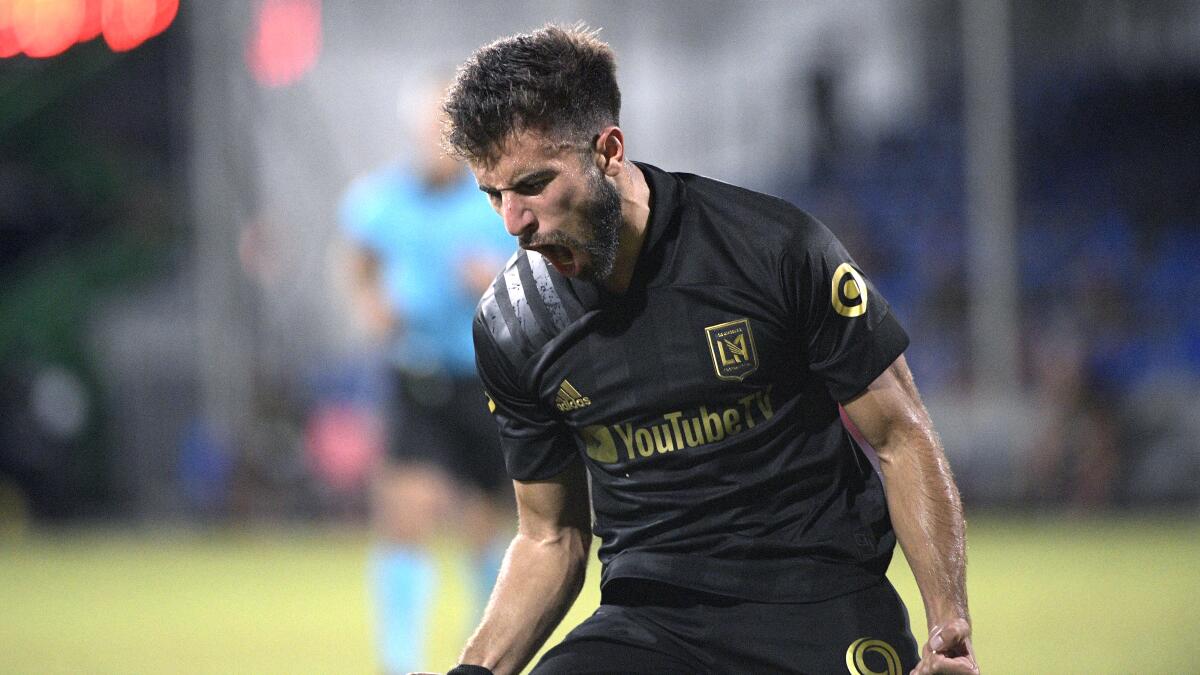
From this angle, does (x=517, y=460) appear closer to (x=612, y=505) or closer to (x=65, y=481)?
(x=612, y=505)

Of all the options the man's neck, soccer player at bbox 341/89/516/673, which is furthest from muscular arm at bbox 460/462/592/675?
soccer player at bbox 341/89/516/673

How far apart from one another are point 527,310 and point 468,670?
2.30ft

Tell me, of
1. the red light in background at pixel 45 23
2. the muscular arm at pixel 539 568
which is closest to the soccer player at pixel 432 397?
the muscular arm at pixel 539 568

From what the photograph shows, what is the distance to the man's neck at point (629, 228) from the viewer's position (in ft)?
10.1

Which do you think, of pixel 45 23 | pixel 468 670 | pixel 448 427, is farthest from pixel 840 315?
pixel 45 23

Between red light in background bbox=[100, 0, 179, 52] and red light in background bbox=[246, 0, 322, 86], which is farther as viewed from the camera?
red light in background bbox=[246, 0, 322, 86]

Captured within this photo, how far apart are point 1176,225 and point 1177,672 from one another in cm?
896

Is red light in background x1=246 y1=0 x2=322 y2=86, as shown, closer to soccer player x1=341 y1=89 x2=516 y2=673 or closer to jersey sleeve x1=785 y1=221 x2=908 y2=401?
soccer player x1=341 y1=89 x2=516 y2=673

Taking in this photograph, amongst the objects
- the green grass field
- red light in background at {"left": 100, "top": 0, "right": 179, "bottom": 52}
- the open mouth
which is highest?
red light in background at {"left": 100, "top": 0, "right": 179, "bottom": 52}

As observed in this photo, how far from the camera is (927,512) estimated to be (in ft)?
9.77

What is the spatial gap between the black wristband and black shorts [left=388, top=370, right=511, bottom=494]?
3190 mm

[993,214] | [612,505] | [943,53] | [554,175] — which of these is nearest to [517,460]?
[612,505]

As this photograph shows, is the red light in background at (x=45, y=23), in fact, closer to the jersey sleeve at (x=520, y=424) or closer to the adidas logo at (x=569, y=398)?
the jersey sleeve at (x=520, y=424)

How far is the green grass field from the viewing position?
6.81 m
